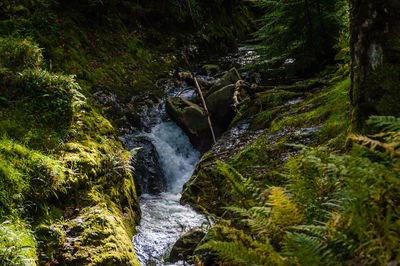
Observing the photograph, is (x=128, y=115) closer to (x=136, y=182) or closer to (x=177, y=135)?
(x=177, y=135)

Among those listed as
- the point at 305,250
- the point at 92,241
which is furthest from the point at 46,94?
the point at 305,250

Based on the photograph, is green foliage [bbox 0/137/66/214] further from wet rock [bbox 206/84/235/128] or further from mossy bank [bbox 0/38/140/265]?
wet rock [bbox 206/84/235/128]

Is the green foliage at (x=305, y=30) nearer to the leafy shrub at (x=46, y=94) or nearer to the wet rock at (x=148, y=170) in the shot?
the wet rock at (x=148, y=170)

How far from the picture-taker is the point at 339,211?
73.7 inches

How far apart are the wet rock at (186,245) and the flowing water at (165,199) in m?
0.26

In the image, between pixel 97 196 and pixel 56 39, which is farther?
pixel 56 39

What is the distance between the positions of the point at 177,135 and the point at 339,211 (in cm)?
714

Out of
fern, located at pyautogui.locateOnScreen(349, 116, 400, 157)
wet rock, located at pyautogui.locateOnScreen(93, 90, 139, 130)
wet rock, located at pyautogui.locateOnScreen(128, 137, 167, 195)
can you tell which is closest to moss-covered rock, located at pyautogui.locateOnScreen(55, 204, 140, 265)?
wet rock, located at pyautogui.locateOnScreen(128, 137, 167, 195)

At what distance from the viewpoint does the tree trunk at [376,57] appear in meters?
2.13

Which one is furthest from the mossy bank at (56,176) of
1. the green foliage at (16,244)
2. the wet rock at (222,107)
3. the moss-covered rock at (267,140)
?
the wet rock at (222,107)

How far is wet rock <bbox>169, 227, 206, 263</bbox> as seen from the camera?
381cm

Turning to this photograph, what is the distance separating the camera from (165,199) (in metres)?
6.67

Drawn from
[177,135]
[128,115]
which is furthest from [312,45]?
[128,115]

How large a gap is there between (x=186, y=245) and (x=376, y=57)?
3.34 m
